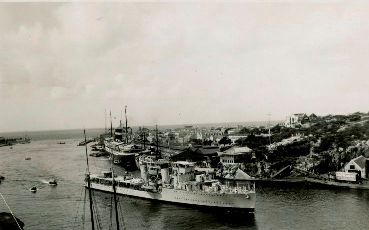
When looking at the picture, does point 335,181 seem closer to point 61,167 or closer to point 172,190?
point 172,190

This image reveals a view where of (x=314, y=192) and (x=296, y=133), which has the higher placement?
(x=296, y=133)

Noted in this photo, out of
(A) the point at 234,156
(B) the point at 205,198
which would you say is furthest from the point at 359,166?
(B) the point at 205,198

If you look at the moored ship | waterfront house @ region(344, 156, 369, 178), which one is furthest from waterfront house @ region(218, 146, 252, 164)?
waterfront house @ region(344, 156, 369, 178)

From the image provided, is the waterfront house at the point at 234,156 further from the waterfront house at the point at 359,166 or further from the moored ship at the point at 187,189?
the waterfront house at the point at 359,166

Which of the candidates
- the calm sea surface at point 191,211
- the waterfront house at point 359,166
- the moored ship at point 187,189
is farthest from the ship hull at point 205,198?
the waterfront house at point 359,166

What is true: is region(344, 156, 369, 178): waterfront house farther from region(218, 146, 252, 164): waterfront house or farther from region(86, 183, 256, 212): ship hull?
region(86, 183, 256, 212): ship hull

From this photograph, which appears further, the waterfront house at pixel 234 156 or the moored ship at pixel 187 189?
the waterfront house at pixel 234 156

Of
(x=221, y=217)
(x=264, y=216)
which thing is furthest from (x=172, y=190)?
(x=264, y=216)

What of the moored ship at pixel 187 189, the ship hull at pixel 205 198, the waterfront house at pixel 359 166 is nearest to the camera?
the ship hull at pixel 205 198
